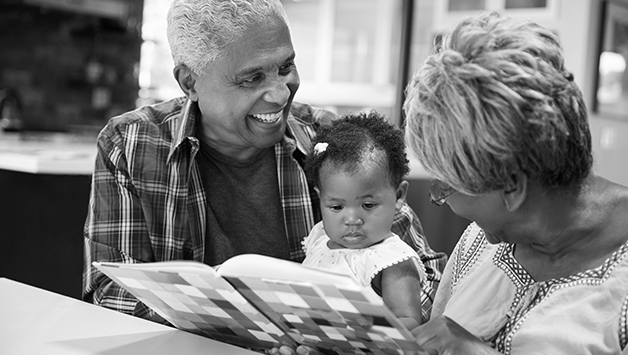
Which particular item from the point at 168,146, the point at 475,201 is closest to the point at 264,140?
the point at 168,146

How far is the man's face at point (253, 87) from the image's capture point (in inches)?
71.8

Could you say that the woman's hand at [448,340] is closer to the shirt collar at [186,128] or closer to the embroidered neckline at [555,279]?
the embroidered neckline at [555,279]

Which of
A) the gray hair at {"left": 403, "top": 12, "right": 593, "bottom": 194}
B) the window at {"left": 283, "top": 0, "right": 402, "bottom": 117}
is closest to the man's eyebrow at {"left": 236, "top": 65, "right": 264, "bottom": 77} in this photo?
the gray hair at {"left": 403, "top": 12, "right": 593, "bottom": 194}

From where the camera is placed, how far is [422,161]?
1.10 metres

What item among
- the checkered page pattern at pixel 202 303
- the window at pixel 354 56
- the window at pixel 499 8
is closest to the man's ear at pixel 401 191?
the checkered page pattern at pixel 202 303

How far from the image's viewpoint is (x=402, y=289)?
1613mm

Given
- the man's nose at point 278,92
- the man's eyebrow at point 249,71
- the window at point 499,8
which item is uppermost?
the window at point 499,8

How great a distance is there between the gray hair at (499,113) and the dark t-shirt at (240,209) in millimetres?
979

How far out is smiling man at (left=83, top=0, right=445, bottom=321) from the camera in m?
1.83

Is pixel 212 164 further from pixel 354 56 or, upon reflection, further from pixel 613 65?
pixel 354 56

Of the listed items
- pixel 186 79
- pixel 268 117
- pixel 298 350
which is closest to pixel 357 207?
pixel 268 117

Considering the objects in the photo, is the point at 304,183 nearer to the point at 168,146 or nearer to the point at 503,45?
the point at 168,146

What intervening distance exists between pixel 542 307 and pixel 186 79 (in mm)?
1151

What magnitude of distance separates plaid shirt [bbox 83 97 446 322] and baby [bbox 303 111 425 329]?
223 millimetres
